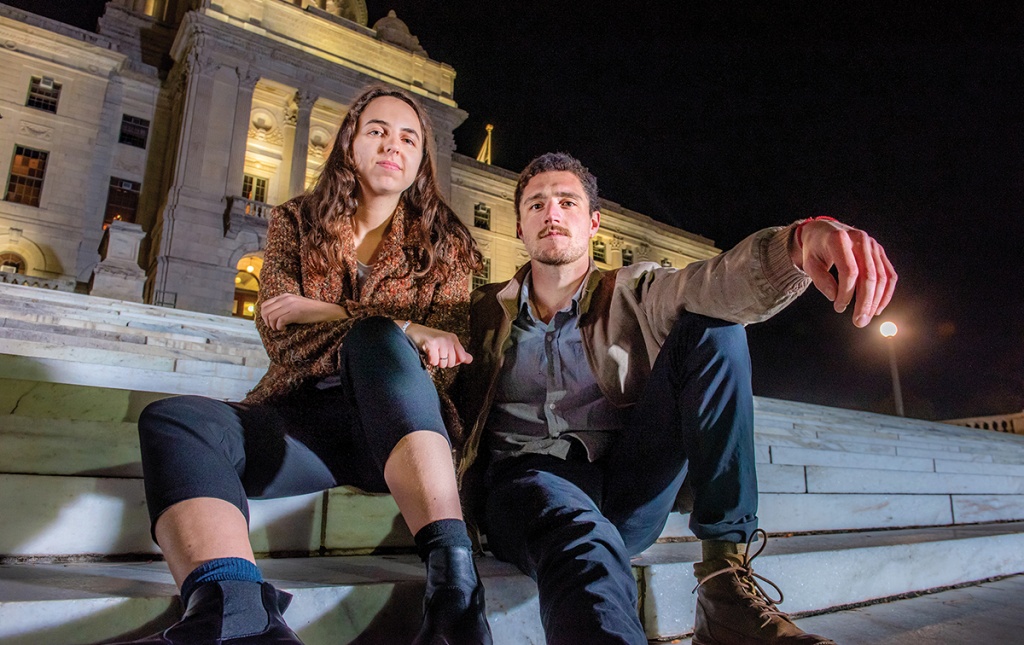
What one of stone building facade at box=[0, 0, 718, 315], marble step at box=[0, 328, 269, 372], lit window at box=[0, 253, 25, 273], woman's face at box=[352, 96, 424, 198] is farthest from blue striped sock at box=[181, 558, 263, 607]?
lit window at box=[0, 253, 25, 273]

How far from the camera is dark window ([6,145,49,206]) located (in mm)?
18281

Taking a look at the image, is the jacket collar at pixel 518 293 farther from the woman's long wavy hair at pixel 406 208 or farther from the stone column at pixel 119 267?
the stone column at pixel 119 267

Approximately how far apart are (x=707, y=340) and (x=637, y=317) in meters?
0.34

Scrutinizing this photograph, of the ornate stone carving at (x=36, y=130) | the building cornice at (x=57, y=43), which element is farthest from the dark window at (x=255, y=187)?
the ornate stone carving at (x=36, y=130)

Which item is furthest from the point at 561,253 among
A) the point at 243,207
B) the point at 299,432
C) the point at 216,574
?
the point at 243,207

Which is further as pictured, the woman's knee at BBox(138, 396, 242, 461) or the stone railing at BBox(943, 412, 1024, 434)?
the stone railing at BBox(943, 412, 1024, 434)

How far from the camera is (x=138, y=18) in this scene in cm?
2284

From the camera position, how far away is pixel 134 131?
69.1ft

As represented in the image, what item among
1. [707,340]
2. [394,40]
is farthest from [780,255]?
[394,40]

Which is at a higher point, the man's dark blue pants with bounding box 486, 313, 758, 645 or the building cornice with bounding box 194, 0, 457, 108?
the building cornice with bounding box 194, 0, 457, 108

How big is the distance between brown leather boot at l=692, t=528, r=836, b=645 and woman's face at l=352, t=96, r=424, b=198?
1.65 meters

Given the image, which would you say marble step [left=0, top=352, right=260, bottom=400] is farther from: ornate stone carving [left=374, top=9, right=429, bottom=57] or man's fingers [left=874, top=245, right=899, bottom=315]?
ornate stone carving [left=374, top=9, right=429, bottom=57]

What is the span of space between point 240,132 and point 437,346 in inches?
843

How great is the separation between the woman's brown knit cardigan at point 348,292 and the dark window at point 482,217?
2700cm
